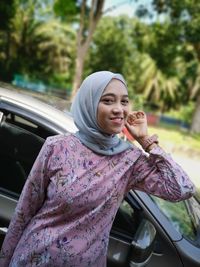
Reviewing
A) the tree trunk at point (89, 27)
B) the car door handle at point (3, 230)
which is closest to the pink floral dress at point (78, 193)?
the car door handle at point (3, 230)

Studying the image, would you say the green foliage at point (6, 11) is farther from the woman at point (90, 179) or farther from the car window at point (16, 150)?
the woman at point (90, 179)

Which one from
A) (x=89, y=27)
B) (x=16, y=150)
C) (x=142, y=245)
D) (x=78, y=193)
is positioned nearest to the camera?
(x=78, y=193)

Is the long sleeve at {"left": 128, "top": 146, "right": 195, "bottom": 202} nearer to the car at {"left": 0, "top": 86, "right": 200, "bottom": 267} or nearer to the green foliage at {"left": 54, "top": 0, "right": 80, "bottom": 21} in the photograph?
the car at {"left": 0, "top": 86, "right": 200, "bottom": 267}

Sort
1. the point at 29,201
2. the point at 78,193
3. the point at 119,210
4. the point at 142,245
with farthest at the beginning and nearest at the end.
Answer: the point at 119,210 → the point at 142,245 → the point at 29,201 → the point at 78,193

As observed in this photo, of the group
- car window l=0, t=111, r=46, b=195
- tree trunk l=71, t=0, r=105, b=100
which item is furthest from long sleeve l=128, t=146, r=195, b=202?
tree trunk l=71, t=0, r=105, b=100

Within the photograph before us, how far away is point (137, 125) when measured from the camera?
5.73 feet

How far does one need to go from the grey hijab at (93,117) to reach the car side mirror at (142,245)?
0.65m

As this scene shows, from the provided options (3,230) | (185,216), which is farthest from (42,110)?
(185,216)

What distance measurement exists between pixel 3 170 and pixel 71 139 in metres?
1.04

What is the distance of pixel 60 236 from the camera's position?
1648 mm

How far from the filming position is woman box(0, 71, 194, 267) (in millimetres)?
1645

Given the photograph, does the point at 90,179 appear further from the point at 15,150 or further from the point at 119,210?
the point at 15,150

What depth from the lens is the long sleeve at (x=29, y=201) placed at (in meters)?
1.70

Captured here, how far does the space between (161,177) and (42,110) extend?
38.6 inches
